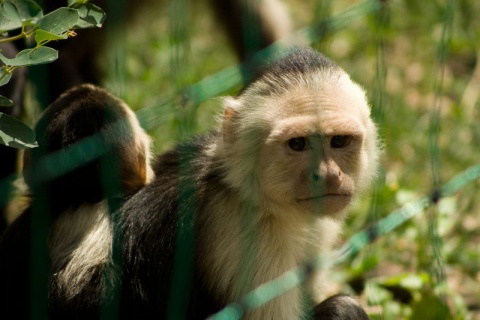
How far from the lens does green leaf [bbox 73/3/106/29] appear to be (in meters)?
2.72

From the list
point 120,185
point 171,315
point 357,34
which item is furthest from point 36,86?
point 357,34

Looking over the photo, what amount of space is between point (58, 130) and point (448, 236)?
104 inches

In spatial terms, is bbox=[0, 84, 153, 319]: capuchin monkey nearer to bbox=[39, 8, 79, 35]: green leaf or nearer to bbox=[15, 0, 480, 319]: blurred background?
bbox=[15, 0, 480, 319]: blurred background

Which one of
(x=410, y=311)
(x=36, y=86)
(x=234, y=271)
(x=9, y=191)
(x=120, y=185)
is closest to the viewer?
(x=234, y=271)

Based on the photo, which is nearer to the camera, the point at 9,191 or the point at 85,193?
the point at 85,193

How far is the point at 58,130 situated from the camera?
3527 mm

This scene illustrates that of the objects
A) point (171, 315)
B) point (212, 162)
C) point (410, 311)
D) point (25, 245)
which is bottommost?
point (410, 311)

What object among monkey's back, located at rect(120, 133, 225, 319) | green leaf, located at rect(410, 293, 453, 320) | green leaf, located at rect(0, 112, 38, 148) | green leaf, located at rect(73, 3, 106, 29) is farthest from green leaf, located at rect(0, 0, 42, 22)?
green leaf, located at rect(410, 293, 453, 320)

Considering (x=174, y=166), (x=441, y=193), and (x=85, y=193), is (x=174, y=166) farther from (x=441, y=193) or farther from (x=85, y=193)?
(x=441, y=193)

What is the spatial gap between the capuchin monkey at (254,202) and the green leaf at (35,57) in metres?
1.03

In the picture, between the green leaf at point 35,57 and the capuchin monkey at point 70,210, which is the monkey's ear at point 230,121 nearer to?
the capuchin monkey at point 70,210

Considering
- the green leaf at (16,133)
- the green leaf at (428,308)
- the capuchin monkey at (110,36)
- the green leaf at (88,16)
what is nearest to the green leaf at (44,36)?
the green leaf at (88,16)

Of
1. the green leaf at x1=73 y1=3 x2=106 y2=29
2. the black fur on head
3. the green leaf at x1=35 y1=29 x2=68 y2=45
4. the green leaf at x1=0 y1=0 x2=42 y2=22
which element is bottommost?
the black fur on head

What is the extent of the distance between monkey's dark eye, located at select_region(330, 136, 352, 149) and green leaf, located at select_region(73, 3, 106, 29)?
1108 millimetres
